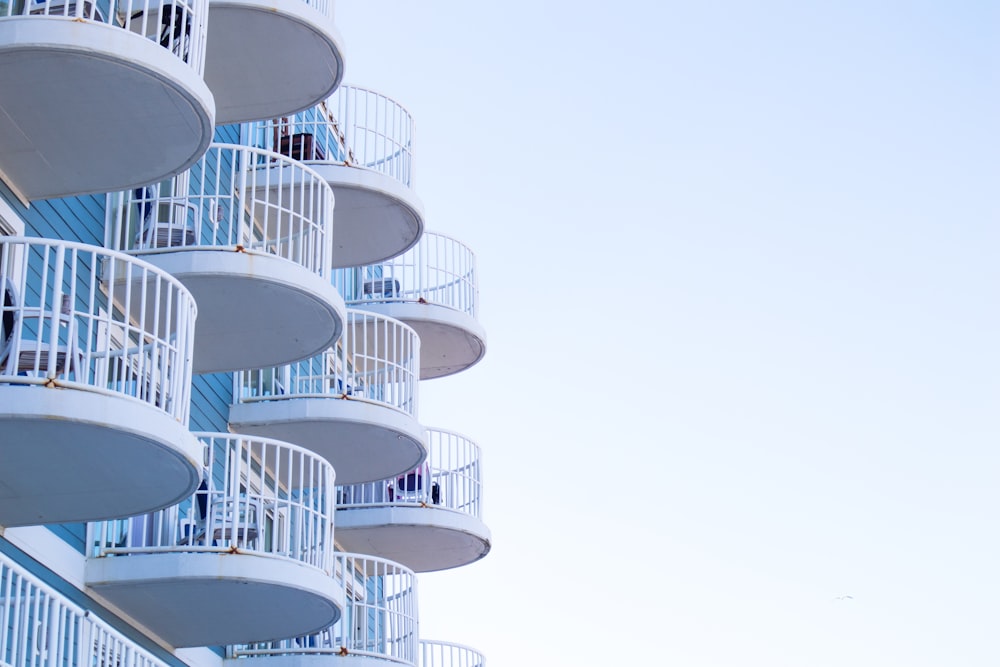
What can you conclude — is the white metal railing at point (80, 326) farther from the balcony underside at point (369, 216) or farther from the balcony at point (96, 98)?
the balcony underside at point (369, 216)

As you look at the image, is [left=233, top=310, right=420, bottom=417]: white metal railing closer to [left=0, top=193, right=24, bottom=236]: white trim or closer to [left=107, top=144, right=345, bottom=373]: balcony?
[left=107, top=144, right=345, bottom=373]: balcony

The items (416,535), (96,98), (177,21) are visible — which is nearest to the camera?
(96,98)

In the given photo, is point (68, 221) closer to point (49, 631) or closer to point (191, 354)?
point (191, 354)

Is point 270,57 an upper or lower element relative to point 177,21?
upper

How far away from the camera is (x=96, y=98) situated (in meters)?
15.5

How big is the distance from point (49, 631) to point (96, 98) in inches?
186

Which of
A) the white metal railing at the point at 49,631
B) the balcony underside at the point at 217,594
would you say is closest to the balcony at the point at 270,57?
the balcony underside at the point at 217,594

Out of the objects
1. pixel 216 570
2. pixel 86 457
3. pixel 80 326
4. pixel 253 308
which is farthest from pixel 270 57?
pixel 86 457

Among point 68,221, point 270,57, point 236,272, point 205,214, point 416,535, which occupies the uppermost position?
point 270,57

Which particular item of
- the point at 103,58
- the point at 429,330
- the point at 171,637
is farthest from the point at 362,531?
the point at 103,58

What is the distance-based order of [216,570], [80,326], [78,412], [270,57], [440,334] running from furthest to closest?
[440,334] < [270,57] < [80,326] < [216,570] < [78,412]

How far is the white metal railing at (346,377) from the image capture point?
23453mm

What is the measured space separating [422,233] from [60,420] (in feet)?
43.3

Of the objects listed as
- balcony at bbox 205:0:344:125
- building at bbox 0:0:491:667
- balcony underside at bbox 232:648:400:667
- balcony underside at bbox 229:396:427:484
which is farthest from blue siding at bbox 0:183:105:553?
balcony underside at bbox 229:396:427:484
